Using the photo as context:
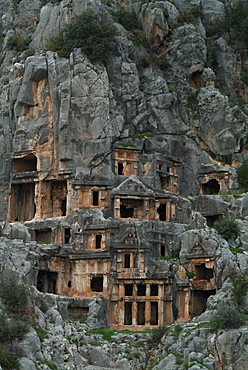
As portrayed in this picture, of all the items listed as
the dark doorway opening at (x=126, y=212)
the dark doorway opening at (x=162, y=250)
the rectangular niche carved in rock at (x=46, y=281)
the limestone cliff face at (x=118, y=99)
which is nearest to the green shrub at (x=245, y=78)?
the limestone cliff face at (x=118, y=99)

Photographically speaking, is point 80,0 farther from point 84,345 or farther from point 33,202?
point 84,345

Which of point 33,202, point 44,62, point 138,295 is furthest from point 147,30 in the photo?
point 138,295

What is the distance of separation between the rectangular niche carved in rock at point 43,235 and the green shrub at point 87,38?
59.9ft

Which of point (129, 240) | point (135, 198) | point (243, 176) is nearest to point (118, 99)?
point (135, 198)

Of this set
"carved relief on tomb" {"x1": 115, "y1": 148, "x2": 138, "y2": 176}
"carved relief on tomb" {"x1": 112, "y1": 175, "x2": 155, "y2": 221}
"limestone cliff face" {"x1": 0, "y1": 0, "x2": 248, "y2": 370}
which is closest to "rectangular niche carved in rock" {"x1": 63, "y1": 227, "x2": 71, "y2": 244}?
"limestone cliff face" {"x1": 0, "y1": 0, "x2": 248, "y2": 370}

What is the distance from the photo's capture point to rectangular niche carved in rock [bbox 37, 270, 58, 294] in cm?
6462

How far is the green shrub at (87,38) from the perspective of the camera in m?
73.3

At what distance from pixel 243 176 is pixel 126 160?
40.8 feet

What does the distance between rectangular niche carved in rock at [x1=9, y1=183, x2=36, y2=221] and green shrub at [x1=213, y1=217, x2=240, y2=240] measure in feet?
70.1

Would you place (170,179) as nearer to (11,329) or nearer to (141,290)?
(141,290)

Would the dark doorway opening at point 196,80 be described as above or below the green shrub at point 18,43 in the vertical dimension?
below

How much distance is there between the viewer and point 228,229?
63.0 meters

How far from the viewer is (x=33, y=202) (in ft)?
247

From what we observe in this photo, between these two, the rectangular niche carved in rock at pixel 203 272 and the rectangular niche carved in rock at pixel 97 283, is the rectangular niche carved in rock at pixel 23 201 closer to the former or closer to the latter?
the rectangular niche carved in rock at pixel 97 283
